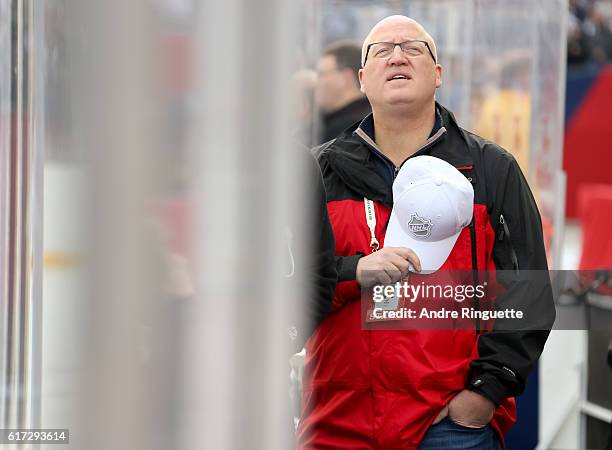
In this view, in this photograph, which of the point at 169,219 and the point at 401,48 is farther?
the point at 401,48

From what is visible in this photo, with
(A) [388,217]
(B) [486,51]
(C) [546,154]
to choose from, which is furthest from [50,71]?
(B) [486,51]

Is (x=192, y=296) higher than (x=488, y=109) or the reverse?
the reverse

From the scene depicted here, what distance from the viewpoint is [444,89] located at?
4770 mm

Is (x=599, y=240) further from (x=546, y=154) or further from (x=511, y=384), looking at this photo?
(x=511, y=384)

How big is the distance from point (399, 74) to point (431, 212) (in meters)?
0.27

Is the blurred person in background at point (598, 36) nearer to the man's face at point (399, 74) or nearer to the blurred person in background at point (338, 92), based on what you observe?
the blurred person in background at point (338, 92)

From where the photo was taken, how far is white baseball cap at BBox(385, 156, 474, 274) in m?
1.92

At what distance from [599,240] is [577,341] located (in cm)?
293

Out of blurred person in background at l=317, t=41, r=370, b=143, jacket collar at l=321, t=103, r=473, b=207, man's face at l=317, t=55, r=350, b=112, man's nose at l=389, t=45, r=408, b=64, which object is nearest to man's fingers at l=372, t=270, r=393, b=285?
jacket collar at l=321, t=103, r=473, b=207

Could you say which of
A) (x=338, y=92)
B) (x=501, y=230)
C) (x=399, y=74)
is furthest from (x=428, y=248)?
(x=338, y=92)

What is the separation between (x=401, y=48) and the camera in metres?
1.96

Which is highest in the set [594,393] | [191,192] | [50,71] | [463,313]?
[50,71]

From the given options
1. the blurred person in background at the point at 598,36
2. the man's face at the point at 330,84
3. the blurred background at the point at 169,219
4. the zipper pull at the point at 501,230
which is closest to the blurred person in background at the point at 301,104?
the blurred background at the point at 169,219

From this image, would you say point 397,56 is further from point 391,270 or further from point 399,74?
point 391,270
